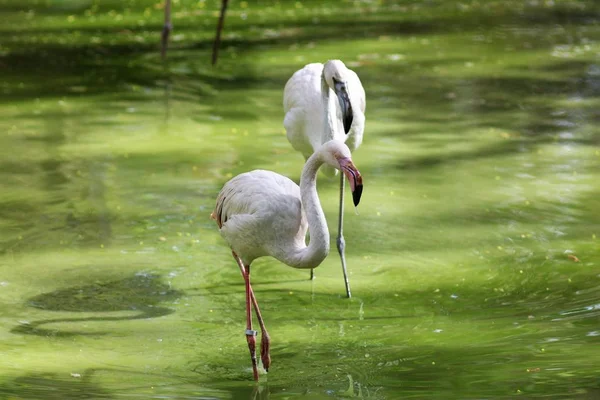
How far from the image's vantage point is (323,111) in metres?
6.17

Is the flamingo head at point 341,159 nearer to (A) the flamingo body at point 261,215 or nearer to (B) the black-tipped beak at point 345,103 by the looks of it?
(A) the flamingo body at point 261,215

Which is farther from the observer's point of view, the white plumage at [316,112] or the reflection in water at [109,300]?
the white plumage at [316,112]

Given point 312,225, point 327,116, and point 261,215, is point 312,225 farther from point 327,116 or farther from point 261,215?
point 327,116

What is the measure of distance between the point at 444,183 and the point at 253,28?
7.41m

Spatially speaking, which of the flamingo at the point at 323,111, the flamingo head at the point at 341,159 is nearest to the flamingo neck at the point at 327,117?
the flamingo at the point at 323,111

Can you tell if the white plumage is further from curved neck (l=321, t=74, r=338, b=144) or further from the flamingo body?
the flamingo body

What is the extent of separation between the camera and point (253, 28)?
1502 cm

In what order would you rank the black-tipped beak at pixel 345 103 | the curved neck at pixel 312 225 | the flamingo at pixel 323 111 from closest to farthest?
the curved neck at pixel 312 225, the black-tipped beak at pixel 345 103, the flamingo at pixel 323 111

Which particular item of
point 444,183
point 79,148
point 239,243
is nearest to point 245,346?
point 239,243

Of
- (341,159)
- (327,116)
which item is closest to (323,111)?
(327,116)

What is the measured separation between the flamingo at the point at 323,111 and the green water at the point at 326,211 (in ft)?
2.29

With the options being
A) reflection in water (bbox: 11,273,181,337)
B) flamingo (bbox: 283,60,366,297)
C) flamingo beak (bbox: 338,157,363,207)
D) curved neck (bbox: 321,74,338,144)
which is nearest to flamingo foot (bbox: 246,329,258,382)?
reflection in water (bbox: 11,273,181,337)

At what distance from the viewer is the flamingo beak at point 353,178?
168 inches

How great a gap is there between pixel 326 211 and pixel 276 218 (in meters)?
2.69
